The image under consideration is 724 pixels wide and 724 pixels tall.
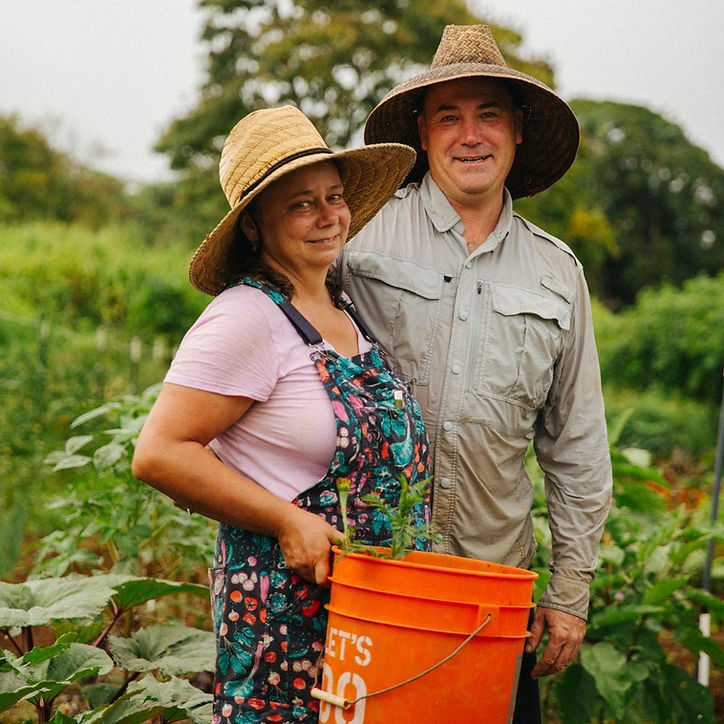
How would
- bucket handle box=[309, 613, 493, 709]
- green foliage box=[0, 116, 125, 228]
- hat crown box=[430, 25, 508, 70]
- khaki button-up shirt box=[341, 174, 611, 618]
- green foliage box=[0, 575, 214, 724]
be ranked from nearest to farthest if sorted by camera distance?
bucket handle box=[309, 613, 493, 709] < green foliage box=[0, 575, 214, 724] < khaki button-up shirt box=[341, 174, 611, 618] < hat crown box=[430, 25, 508, 70] < green foliage box=[0, 116, 125, 228]

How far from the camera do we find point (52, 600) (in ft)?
8.14

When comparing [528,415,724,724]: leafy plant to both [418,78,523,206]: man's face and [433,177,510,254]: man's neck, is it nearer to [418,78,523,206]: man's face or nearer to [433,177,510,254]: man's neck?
[433,177,510,254]: man's neck

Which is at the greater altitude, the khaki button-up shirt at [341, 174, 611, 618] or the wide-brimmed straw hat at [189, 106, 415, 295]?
the wide-brimmed straw hat at [189, 106, 415, 295]

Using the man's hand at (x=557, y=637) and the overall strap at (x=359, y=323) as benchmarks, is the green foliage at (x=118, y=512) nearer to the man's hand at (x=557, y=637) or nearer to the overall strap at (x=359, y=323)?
the overall strap at (x=359, y=323)

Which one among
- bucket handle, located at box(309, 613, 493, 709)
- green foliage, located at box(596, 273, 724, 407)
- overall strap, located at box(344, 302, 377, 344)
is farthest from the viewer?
green foliage, located at box(596, 273, 724, 407)

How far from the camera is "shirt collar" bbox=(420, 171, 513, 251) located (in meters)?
2.63

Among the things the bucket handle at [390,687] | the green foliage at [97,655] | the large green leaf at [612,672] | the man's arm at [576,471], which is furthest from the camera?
the large green leaf at [612,672]

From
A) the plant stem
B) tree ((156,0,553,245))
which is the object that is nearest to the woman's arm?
the plant stem

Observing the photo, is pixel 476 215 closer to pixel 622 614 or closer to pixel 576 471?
pixel 576 471

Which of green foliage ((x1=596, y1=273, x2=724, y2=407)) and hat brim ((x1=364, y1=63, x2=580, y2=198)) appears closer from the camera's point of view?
hat brim ((x1=364, y1=63, x2=580, y2=198))

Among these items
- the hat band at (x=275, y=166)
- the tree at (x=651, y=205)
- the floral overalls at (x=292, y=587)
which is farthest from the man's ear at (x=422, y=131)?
the tree at (x=651, y=205)

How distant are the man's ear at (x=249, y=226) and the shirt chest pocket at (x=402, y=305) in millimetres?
388

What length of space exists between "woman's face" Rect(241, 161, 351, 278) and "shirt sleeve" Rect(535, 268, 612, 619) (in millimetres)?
772

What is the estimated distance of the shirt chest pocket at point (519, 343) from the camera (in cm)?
251
